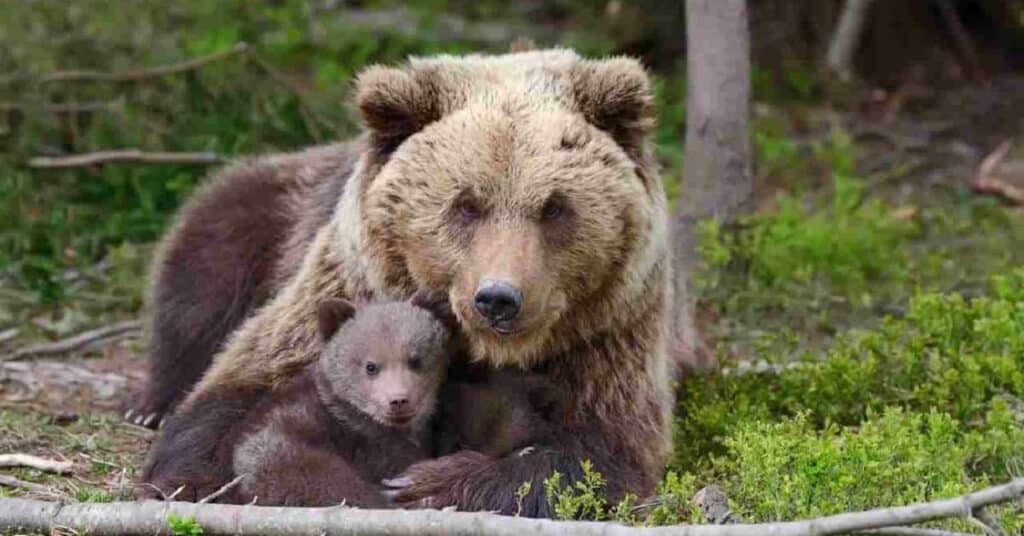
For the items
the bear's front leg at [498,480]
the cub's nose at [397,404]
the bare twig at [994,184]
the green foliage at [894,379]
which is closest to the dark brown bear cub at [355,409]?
the cub's nose at [397,404]

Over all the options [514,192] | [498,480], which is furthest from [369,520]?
[514,192]

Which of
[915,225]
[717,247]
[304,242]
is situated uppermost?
[304,242]

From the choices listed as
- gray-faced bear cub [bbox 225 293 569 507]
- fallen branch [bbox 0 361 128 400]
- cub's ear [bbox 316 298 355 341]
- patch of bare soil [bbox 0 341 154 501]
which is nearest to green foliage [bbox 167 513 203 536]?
gray-faced bear cub [bbox 225 293 569 507]

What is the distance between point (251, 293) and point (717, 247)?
2.56m

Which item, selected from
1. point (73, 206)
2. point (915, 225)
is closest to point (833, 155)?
point (915, 225)

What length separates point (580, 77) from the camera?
6.14 meters

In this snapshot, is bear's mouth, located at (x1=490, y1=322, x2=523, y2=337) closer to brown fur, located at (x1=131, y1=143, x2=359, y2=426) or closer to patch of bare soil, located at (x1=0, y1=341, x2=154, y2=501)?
patch of bare soil, located at (x1=0, y1=341, x2=154, y2=501)

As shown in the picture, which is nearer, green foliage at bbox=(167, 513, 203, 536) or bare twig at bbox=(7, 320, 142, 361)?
green foliage at bbox=(167, 513, 203, 536)

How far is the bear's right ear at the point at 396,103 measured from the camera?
6.02 meters

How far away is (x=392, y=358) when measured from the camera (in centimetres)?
585

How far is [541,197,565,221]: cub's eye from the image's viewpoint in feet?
18.9

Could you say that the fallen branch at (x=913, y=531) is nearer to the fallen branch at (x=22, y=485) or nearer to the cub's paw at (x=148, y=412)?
the fallen branch at (x=22, y=485)

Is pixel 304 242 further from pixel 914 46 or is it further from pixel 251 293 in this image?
pixel 914 46

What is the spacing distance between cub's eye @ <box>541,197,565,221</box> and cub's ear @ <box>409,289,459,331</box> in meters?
0.48
